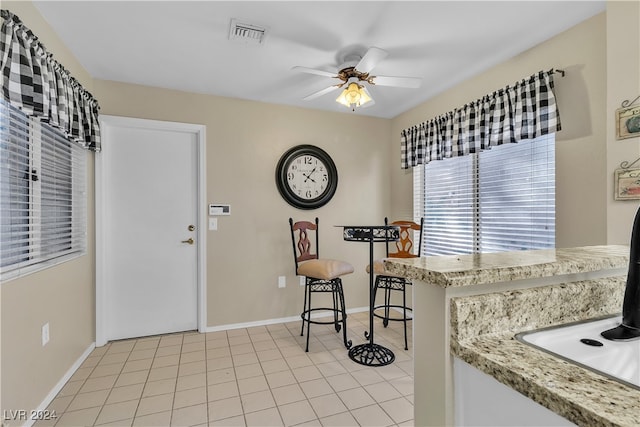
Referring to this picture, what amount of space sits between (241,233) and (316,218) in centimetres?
82

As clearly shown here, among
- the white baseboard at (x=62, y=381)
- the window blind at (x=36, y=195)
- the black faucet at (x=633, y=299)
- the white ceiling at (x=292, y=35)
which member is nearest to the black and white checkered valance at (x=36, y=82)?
the window blind at (x=36, y=195)

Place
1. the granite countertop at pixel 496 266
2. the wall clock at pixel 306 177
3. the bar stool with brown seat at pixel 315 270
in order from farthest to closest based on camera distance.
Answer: the wall clock at pixel 306 177 → the bar stool with brown seat at pixel 315 270 → the granite countertop at pixel 496 266

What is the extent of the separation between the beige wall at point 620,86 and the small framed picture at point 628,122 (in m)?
0.02

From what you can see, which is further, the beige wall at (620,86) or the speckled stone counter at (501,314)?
the beige wall at (620,86)

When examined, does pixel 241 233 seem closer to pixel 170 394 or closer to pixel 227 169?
pixel 227 169

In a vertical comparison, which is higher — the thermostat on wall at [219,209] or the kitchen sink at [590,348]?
the thermostat on wall at [219,209]

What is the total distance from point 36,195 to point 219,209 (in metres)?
1.46

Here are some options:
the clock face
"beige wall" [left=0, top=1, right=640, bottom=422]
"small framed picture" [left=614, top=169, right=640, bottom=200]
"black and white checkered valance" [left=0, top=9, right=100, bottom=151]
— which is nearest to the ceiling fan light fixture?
"beige wall" [left=0, top=1, right=640, bottom=422]

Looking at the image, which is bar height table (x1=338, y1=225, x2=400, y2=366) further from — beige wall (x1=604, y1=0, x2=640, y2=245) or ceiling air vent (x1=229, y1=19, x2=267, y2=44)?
ceiling air vent (x1=229, y1=19, x2=267, y2=44)

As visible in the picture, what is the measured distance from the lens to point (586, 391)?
22.3 inches

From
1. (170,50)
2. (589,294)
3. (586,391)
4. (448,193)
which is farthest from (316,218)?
(586,391)

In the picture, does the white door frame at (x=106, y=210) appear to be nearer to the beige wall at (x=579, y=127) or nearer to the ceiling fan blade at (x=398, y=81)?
the ceiling fan blade at (x=398, y=81)

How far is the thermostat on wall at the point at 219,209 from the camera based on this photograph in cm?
318

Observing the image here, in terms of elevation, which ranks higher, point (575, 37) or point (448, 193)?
point (575, 37)
